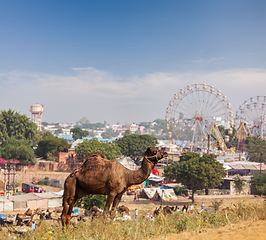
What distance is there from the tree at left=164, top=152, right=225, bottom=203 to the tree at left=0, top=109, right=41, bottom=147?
4874 centimetres

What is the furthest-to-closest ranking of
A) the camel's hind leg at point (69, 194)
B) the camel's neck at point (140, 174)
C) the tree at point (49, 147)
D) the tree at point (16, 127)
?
the tree at point (16, 127) < the tree at point (49, 147) < the camel's neck at point (140, 174) < the camel's hind leg at point (69, 194)

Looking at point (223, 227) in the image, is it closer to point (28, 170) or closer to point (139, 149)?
point (28, 170)

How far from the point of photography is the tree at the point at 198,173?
1529 inches

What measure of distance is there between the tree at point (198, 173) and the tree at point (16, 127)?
48744 millimetres

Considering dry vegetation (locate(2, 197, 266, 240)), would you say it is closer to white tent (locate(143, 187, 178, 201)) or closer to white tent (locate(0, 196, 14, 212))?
white tent (locate(0, 196, 14, 212))

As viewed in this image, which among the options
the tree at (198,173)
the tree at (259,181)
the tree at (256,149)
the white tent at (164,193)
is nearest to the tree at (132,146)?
the tree at (256,149)

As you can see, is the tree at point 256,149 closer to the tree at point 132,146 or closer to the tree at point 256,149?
the tree at point 256,149

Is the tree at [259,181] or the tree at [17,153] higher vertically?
the tree at [17,153]

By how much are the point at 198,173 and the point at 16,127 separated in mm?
54857

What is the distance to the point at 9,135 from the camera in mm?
77188

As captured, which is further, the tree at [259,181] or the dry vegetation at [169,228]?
the tree at [259,181]

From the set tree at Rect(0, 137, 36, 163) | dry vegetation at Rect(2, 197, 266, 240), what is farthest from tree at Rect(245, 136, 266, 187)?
dry vegetation at Rect(2, 197, 266, 240)

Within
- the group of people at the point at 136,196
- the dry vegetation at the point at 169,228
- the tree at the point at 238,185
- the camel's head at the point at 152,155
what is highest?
the camel's head at the point at 152,155

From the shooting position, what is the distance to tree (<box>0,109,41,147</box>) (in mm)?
76312
